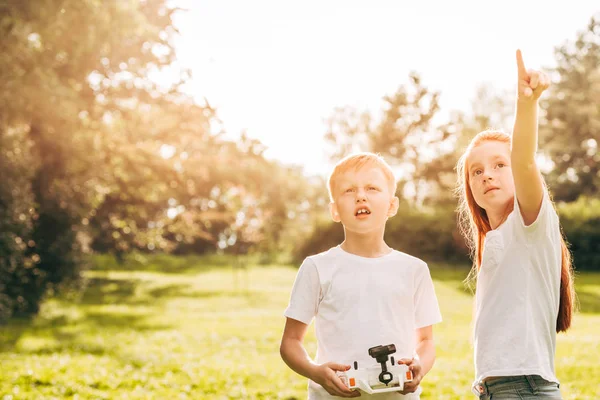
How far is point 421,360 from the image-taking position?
96.7 inches

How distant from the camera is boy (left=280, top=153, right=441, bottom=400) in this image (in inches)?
96.0

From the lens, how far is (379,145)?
38938mm

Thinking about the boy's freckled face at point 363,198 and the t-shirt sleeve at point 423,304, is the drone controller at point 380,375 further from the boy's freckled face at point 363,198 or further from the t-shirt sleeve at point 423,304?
the boy's freckled face at point 363,198

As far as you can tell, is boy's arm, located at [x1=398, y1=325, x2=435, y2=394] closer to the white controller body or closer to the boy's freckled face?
the white controller body

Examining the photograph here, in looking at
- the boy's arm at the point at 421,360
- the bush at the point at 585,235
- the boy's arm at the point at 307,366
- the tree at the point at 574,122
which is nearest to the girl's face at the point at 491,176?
the boy's arm at the point at 421,360

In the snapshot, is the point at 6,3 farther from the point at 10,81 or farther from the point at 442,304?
the point at 442,304

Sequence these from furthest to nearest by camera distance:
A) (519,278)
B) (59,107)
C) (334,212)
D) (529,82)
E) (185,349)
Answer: (59,107) < (185,349) < (334,212) < (519,278) < (529,82)

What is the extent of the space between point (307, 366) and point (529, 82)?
1.26 meters

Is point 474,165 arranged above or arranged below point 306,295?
above

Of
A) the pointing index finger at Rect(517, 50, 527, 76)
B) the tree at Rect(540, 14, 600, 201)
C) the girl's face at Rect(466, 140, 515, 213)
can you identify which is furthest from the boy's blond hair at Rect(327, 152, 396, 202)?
the tree at Rect(540, 14, 600, 201)

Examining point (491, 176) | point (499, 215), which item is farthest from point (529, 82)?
point (499, 215)

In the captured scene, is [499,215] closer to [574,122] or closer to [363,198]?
[363,198]

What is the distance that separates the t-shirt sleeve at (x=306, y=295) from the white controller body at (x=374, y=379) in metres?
0.31

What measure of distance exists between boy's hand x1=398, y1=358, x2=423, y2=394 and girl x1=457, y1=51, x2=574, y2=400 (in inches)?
11.3
